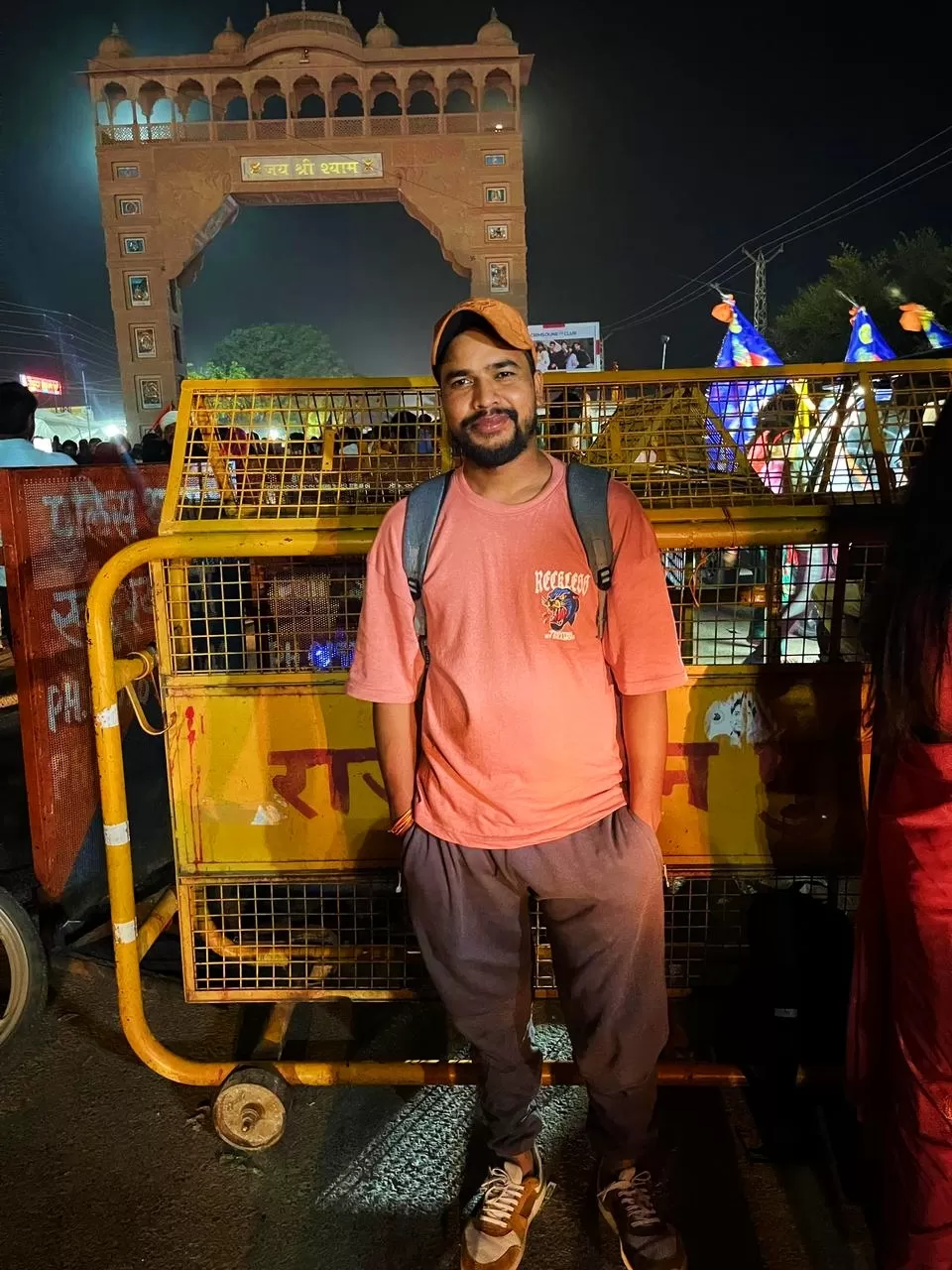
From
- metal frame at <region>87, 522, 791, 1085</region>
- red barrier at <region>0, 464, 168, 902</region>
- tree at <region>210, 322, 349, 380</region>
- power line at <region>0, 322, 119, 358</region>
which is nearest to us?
metal frame at <region>87, 522, 791, 1085</region>

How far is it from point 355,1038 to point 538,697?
1.87 meters

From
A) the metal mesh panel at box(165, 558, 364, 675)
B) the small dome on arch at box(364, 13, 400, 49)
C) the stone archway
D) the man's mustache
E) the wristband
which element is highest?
the small dome on arch at box(364, 13, 400, 49)

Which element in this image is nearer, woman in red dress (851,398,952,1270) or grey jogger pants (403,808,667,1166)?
woman in red dress (851,398,952,1270)

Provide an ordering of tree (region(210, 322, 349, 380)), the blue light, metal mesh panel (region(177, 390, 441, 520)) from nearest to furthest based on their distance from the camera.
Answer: metal mesh panel (region(177, 390, 441, 520)) → the blue light → tree (region(210, 322, 349, 380))

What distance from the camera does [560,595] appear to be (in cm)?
198

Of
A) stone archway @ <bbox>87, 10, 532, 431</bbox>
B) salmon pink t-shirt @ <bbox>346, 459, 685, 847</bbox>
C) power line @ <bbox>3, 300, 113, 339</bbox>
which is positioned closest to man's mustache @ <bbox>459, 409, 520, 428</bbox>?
salmon pink t-shirt @ <bbox>346, 459, 685, 847</bbox>

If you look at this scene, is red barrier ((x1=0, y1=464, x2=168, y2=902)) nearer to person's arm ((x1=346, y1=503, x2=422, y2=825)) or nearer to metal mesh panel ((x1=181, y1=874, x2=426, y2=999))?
metal mesh panel ((x1=181, y1=874, x2=426, y2=999))

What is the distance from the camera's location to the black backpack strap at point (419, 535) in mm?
2033

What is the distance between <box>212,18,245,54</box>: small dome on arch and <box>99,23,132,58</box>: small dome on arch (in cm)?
422


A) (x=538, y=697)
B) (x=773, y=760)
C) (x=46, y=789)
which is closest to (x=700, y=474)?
(x=773, y=760)

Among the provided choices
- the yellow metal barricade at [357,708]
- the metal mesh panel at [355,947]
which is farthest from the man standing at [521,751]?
the metal mesh panel at [355,947]

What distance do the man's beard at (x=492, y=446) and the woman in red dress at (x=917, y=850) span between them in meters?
0.87

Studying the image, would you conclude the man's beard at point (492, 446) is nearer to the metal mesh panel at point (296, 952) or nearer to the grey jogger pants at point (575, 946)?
the grey jogger pants at point (575, 946)

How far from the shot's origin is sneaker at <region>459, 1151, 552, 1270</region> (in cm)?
209
